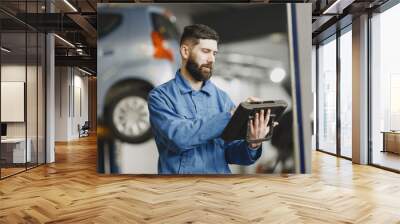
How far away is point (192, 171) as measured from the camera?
6.33m

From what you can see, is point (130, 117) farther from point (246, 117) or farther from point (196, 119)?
point (246, 117)

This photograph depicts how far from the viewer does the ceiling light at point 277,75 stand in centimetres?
647

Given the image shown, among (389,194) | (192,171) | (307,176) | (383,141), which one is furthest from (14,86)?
(383,141)

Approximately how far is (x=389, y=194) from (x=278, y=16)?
332cm

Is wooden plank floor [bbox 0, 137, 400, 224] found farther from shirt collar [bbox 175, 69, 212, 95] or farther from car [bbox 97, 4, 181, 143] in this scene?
shirt collar [bbox 175, 69, 212, 95]

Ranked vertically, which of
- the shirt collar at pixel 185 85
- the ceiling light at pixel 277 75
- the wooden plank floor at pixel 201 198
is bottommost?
the wooden plank floor at pixel 201 198

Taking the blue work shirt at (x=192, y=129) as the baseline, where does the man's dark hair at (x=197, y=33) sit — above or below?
above

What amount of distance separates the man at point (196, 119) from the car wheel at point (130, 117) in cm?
14

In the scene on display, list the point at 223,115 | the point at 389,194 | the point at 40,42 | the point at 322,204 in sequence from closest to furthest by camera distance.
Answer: the point at 322,204, the point at 389,194, the point at 223,115, the point at 40,42

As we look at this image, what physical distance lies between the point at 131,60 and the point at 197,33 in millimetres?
1226

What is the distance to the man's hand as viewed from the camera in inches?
248

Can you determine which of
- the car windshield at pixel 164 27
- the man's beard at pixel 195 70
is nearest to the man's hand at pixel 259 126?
the man's beard at pixel 195 70

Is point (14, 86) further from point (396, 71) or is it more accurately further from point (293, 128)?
point (396, 71)

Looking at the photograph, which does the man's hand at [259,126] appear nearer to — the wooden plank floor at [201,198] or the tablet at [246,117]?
the tablet at [246,117]
